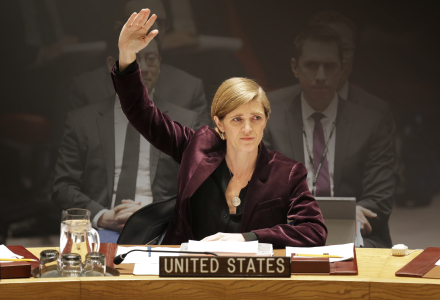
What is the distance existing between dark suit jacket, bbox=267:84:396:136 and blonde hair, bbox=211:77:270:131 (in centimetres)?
194

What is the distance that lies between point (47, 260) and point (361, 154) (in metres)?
3.13

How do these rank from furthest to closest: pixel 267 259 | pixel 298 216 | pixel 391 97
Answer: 1. pixel 391 97
2. pixel 298 216
3. pixel 267 259

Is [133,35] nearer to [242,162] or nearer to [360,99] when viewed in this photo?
[242,162]

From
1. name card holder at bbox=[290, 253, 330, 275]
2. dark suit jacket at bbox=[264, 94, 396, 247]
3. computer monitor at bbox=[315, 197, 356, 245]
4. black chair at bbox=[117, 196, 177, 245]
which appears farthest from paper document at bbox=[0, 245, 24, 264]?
dark suit jacket at bbox=[264, 94, 396, 247]

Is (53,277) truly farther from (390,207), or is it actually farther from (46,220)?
(390,207)

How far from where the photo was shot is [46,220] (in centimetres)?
436

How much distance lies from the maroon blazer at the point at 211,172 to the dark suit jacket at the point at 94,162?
1.77 metres

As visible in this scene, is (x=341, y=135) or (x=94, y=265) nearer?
(x=94, y=265)

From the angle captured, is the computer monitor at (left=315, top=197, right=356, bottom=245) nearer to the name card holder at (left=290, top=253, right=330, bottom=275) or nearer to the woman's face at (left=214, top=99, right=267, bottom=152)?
the woman's face at (left=214, top=99, right=267, bottom=152)

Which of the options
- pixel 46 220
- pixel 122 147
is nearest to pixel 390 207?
pixel 122 147

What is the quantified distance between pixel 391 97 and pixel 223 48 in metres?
1.34

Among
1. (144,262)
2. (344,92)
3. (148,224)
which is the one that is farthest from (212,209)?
(344,92)

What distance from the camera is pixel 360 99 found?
14.1 feet

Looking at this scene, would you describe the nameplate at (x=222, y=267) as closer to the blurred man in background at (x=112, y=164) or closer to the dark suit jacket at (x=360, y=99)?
the blurred man in background at (x=112, y=164)
